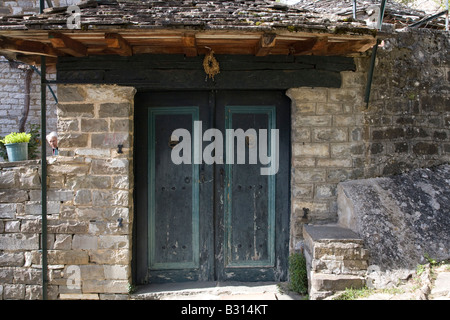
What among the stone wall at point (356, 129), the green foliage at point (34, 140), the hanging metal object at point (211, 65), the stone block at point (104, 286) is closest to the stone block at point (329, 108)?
the stone wall at point (356, 129)

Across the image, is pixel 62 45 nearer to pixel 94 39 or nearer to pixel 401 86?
pixel 94 39

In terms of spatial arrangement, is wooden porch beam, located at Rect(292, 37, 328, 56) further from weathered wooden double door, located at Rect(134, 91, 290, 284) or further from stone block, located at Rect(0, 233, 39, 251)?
stone block, located at Rect(0, 233, 39, 251)

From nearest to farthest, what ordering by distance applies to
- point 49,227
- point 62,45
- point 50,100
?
point 62,45 < point 49,227 < point 50,100

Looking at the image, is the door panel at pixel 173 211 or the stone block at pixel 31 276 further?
the door panel at pixel 173 211

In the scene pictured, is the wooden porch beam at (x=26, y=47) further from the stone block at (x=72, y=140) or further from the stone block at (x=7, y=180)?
the stone block at (x=7, y=180)

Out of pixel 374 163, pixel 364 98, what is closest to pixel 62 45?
pixel 364 98

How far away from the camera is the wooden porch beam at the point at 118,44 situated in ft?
10.9

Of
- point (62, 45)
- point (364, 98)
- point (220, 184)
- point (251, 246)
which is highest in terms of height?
point (62, 45)

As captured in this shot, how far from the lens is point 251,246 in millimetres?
4168

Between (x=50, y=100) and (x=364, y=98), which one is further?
(x=50, y=100)

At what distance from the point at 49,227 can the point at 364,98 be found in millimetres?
3810

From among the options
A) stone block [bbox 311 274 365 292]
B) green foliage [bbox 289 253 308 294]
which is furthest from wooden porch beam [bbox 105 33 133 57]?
stone block [bbox 311 274 365 292]

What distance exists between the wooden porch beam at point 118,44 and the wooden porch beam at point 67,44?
336 mm

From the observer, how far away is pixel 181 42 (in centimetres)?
359
